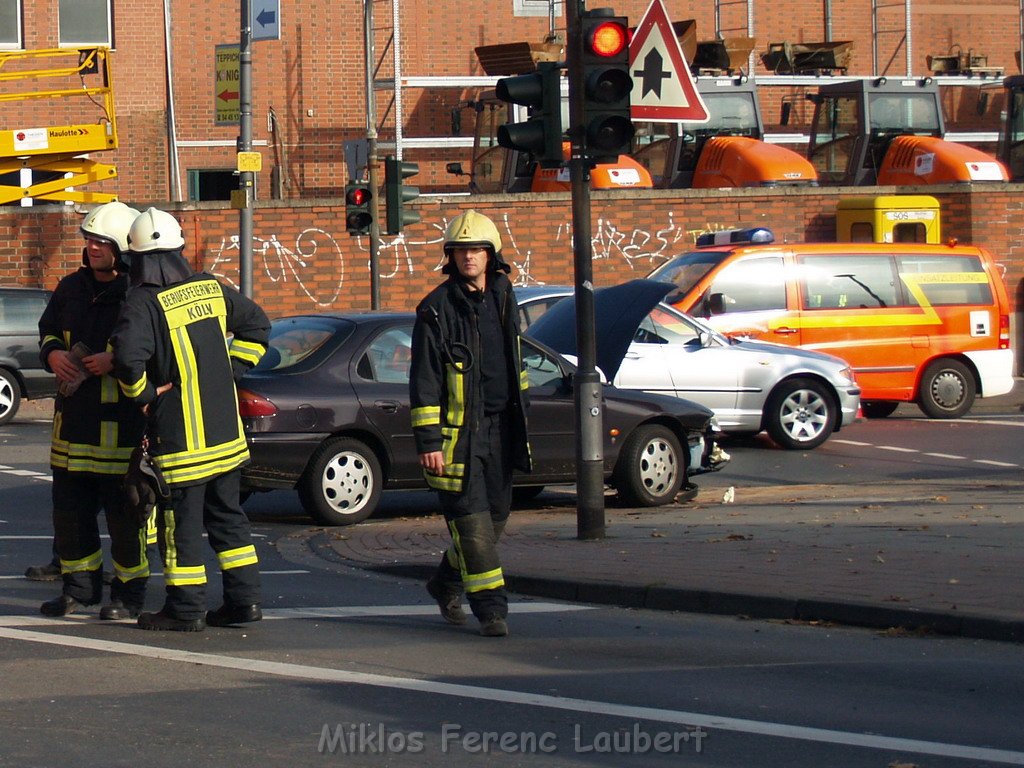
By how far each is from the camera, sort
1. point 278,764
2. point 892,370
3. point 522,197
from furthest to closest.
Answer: point 522,197 < point 892,370 < point 278,764

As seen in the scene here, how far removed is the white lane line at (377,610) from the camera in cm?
781

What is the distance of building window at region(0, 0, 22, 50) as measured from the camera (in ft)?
122

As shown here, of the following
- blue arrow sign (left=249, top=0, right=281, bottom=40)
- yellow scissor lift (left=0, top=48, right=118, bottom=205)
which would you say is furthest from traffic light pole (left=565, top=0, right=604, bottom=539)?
yellow scissor lift (left=0, top=48, right=118, bottom=205)

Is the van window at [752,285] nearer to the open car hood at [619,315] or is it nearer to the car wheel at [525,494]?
the open car hood at [619,315]

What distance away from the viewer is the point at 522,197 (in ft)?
89.7

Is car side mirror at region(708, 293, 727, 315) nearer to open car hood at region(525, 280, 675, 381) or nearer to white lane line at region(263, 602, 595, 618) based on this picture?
open car hood at region(525, 280, 675, 381)

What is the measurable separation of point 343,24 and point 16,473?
2695 cm

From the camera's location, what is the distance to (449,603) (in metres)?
7.53

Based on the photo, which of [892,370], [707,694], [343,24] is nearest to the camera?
[707,694]

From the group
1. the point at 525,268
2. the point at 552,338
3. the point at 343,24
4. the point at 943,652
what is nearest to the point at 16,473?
the point at 552,338

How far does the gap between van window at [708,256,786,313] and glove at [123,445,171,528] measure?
11924 millimetres

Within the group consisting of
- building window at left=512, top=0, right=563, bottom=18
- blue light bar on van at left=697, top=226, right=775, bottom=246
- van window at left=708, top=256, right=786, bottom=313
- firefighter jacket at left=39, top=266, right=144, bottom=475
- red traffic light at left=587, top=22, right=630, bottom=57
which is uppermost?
building window at left=512, top=0, right=563, bottom=18

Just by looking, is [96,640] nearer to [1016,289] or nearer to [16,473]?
[16,473]

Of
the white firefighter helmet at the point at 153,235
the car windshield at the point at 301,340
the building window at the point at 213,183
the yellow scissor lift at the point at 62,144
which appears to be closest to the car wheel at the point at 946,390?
the car windshield at the point at 301,340
